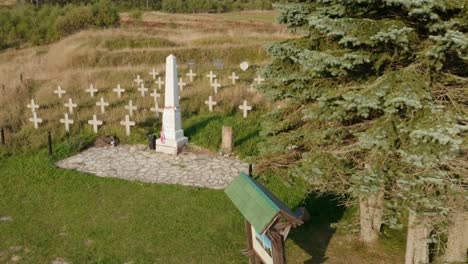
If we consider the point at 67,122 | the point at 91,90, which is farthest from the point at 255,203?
the point at 91,90

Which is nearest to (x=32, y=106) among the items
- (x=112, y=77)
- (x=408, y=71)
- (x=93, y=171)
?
(x=93, y=171)

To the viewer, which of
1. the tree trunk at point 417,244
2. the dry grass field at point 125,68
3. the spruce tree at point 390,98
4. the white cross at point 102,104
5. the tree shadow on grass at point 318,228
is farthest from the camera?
the white cross at point 102,104

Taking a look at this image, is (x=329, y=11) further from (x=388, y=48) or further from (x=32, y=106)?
(x=32, y=106)

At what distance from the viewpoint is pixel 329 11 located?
580 cm

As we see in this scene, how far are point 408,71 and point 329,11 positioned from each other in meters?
1.46

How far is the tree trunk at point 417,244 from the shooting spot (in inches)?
235

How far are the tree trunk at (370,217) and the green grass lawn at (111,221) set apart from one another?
7.30 feet

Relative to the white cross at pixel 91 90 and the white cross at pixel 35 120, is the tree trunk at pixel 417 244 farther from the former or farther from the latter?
the white cross at pixel 91 90

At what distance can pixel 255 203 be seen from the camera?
5.32 m

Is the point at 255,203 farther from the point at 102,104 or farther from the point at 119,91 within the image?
the point at 119,91

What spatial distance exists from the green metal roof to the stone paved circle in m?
4.71

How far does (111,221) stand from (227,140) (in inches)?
200

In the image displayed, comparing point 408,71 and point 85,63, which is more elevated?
point 408,71

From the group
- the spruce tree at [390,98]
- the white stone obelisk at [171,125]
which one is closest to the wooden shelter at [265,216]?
the spruce tree at [390,98]
